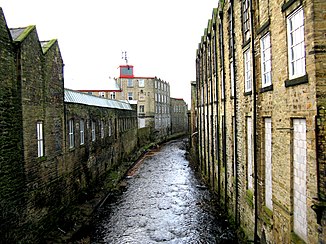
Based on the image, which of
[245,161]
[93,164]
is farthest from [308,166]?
[93,164]

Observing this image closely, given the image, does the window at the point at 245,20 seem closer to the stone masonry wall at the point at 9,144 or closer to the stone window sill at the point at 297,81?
the stone window sill at the point at 297,81

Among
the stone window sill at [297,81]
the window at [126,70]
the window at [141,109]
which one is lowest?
the stone window sill at [297,81]

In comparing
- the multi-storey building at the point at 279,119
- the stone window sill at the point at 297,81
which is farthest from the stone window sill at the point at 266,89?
the stone window sill at the point at 297,81

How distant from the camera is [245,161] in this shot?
34.8ft

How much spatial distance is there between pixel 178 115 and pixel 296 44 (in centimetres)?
7533

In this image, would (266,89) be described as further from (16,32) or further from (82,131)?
(82,131)

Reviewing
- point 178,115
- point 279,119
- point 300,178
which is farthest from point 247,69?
point 178,115

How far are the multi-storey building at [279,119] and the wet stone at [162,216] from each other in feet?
6.21

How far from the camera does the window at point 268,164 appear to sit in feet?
27.5

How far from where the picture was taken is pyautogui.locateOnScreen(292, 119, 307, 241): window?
618cm

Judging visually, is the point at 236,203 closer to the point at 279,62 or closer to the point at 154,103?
the point at 279,62

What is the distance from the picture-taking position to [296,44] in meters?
6.43

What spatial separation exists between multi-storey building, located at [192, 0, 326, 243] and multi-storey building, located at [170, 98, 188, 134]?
63060 mm

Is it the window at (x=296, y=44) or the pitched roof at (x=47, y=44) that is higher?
the pitched roof at (x=47, y=44)
